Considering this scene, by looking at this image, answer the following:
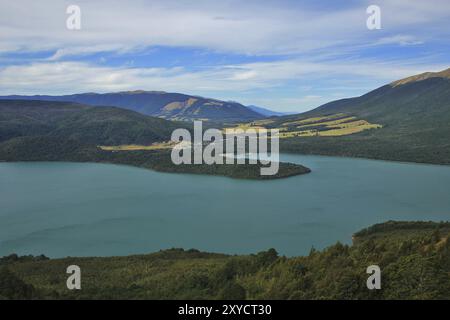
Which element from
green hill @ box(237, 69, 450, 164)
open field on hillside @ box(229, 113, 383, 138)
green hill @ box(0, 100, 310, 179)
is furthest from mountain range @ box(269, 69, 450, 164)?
green hill @ box(0, 100, 310, 179)

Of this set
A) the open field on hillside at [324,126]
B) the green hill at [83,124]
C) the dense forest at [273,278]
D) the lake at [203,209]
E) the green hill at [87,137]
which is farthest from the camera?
the open field on hillside at [324,126]

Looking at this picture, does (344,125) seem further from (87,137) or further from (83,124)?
(83,124)

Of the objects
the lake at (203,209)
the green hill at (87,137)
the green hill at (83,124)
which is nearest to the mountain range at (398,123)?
the lake at (203,209)

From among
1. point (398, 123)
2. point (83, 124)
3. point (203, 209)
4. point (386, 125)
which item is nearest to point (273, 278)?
point (203, 209)

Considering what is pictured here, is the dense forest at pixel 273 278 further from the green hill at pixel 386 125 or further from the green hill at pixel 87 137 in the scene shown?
the green hill at pixel 386 125

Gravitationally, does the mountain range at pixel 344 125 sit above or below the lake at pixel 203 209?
above

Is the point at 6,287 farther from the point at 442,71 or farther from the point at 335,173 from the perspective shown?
the point at 442,71
